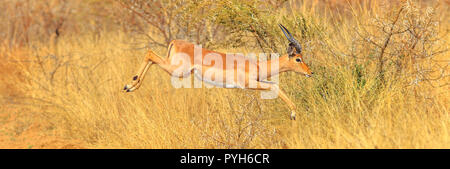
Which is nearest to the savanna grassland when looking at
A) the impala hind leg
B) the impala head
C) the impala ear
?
the impala head

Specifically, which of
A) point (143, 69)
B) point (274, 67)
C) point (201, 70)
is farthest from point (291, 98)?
point (143, 69)

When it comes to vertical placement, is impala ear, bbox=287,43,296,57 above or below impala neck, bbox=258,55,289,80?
above

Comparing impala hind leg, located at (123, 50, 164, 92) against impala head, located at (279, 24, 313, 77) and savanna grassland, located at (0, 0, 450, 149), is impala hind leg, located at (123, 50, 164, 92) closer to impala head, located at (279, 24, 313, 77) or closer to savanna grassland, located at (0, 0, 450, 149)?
impala head, located at (279, 24, 313, 77)

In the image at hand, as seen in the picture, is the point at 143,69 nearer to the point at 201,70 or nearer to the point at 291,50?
the point at 201,70

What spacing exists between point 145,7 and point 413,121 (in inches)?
185

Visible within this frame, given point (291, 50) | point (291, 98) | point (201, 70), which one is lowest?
point (291, 98)

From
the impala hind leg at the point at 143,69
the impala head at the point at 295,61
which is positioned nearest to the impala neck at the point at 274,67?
the impala head at the point at 295,61

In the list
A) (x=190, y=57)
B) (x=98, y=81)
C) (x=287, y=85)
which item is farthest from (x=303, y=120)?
(x=98, y=81)

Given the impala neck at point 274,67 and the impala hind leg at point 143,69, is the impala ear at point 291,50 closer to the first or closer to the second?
the impala neck at point 274,67

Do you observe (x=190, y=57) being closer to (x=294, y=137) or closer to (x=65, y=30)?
(x=294, y=137)

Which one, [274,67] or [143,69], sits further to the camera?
[274,67]

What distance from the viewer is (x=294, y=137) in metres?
5.61

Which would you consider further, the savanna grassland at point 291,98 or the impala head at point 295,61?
the savanna grassland at point 291,98

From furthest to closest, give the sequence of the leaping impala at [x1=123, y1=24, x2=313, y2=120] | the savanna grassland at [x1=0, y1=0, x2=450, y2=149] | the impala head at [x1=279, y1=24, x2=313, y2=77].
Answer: the savanna grassland at [x1=0, y1=0, x2=450, y2=149], the impala head at [x1=279, y1=24, x2=313, y2=77], the leaping impala at [x1=123, y1=24, x2=313, y2=120]
